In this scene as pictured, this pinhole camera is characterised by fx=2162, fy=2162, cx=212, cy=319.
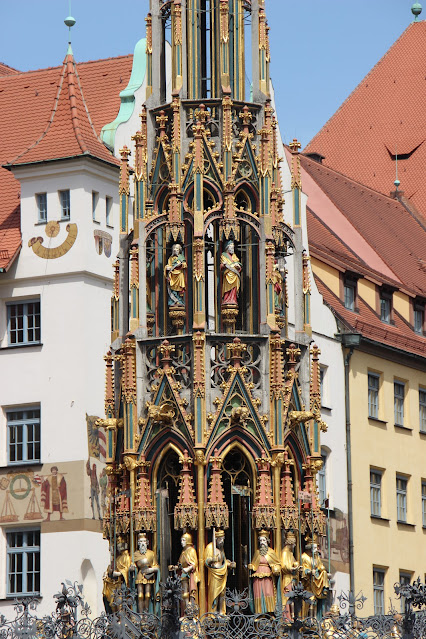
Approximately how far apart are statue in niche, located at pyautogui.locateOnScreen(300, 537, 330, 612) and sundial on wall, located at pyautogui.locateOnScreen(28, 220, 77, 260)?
18.5m

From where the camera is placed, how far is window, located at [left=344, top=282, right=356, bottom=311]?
2197 inches

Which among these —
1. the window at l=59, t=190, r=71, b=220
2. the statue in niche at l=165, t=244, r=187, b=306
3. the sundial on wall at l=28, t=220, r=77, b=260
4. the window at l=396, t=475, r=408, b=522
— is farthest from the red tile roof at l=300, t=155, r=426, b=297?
the statue in niche at l=165, t=244, r=187, b=306

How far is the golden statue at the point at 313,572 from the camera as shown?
95.3 feet

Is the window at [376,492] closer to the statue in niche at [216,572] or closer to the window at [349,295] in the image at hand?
the window at [349,295]

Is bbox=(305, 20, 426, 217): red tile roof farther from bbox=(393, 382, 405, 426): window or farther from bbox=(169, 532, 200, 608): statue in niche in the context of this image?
bbox=(169, 532, 200, 608): statue in niche

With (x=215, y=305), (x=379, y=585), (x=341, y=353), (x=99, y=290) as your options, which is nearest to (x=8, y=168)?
(x=99, y=290)

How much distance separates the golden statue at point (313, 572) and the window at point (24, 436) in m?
17.6

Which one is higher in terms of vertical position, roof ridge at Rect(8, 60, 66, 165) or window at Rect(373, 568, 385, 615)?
roof ridge at Rect(8, 60, 66, 165)

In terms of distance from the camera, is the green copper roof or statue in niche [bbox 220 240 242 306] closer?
statue in niche [bbox 220 240 242 306]

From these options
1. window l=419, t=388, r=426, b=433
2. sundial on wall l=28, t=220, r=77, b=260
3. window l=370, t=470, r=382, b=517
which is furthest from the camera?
window l=419, t=388, r=426, b=433

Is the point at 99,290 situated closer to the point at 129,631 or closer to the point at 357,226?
the point at 357,226

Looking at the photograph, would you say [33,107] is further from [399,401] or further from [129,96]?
[399,401]

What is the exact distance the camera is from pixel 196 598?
92.6 feet

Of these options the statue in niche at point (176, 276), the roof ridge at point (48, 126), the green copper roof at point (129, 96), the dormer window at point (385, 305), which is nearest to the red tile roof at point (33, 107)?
the green copper roof at point (129, 96)
